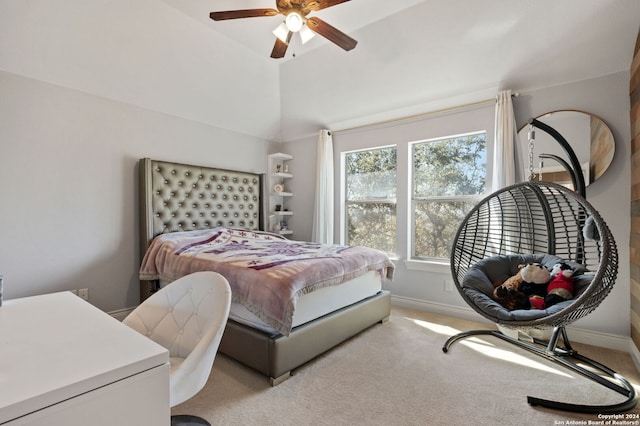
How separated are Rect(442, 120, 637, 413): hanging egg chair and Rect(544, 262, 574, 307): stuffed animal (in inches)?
1.4

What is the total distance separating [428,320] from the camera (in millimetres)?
3102

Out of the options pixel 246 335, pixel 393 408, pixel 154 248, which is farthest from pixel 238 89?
pixel 393 408

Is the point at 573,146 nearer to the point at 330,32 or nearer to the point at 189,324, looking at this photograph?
the point at 330,32

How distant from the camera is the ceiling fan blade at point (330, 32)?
2.10m

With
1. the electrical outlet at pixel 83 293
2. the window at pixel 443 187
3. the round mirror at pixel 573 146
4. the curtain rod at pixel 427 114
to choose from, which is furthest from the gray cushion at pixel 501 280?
the electrical outlet at pixel 83 293

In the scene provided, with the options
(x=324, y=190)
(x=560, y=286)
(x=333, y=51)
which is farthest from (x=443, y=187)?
(x=333, y=51)

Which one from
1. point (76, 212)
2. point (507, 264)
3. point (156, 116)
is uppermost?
point (156, 116)

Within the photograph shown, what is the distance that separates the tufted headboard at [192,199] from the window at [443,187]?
2.12 m

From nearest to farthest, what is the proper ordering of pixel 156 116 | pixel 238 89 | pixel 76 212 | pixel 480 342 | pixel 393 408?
pixel 393 408
pixel 480 342
pixel 76 212
pixel 156 116
pixel 238 89

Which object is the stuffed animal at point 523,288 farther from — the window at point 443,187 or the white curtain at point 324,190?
the white curtain at point 324,190

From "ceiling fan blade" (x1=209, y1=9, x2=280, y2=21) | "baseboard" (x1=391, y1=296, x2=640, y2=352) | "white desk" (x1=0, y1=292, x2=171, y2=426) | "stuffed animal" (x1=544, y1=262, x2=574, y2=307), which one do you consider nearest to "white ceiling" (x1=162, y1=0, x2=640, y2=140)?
"ceiling fan blade" (x1=209, y1=9, x2=280, y2=21)

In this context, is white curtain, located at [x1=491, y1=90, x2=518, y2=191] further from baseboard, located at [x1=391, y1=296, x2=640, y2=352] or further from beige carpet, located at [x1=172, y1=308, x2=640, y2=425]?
beige carpet, located at [x1=172, y1=308, x2=640, y2=425]

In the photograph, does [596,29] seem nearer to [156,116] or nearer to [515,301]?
[515,301]

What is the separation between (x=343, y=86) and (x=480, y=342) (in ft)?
9.78
